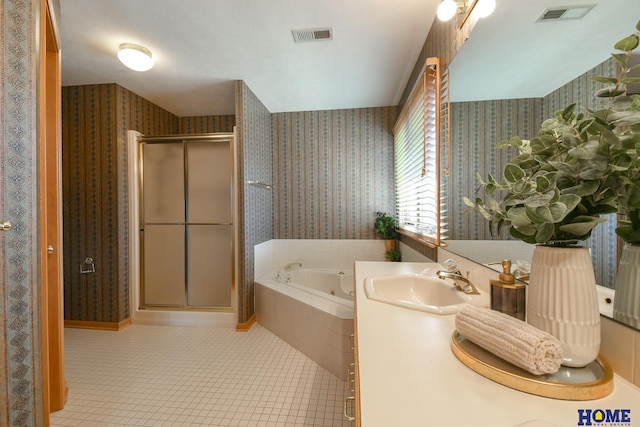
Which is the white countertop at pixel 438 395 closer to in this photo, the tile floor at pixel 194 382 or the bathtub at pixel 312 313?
the bathtub at pixel 312 313

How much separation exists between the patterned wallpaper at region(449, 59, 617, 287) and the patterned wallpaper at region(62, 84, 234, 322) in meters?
3.01

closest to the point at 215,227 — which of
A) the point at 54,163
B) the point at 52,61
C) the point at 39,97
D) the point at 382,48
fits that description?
the point at 54,163

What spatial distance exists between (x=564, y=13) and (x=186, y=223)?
9.88ft

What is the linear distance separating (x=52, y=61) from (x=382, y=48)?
2130 mm

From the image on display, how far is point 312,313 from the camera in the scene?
208 cm

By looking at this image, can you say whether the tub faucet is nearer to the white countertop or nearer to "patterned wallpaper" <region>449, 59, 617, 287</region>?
"patterned wallpaper" <region>449, 59, 617, 287</region>

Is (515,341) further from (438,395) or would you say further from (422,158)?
(422,158)

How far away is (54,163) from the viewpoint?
1.44m

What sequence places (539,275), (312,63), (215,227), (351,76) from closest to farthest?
(539,275), (312,63), (351,76), (215,227)

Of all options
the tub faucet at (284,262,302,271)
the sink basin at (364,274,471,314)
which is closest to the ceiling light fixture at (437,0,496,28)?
the sink basin at (364,274,471,314)

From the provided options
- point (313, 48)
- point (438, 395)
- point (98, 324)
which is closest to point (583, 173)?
point (438, 395)

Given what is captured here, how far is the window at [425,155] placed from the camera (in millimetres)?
1600

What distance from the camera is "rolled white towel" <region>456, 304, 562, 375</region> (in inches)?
19.6

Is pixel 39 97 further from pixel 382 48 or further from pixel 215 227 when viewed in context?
pixel 382 48
